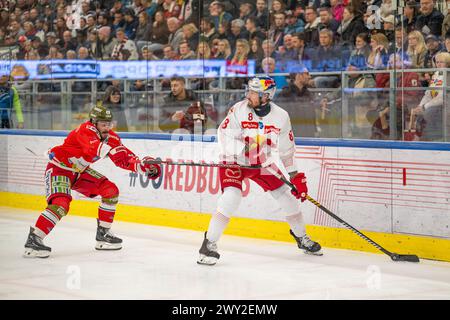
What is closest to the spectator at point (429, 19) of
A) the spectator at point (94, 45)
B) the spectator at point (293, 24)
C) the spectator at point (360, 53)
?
the spectator at point (360, 53)

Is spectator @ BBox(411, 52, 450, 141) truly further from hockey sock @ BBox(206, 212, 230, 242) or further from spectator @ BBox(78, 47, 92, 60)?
spectator @ BBox(78, 47, 92, 60)

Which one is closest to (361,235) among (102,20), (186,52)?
(186,52)

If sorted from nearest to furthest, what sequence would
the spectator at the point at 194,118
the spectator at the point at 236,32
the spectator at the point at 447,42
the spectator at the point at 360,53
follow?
the spectator at the point at 447,42, the spectator at the point at 360,53, the spectator at the point at 236,32, the spectator at the point at 194,118

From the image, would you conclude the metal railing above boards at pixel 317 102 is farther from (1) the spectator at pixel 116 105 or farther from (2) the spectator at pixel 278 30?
(2) the spectator at pixel 278 30

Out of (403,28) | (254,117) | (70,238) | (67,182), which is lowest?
(70,238)

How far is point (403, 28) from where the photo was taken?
771 centimetres

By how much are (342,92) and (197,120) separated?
1.66m

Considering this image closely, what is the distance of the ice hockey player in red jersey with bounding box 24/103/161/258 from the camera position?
23.9ft

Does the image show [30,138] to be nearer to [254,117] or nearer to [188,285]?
[254,117]

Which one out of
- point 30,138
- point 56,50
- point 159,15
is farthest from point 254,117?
point 56,50

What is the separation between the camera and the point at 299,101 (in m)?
8.78

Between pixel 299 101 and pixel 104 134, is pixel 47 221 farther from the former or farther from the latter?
pixel 299 101

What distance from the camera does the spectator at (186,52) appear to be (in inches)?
385

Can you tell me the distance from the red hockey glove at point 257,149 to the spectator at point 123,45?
3.53 meters
